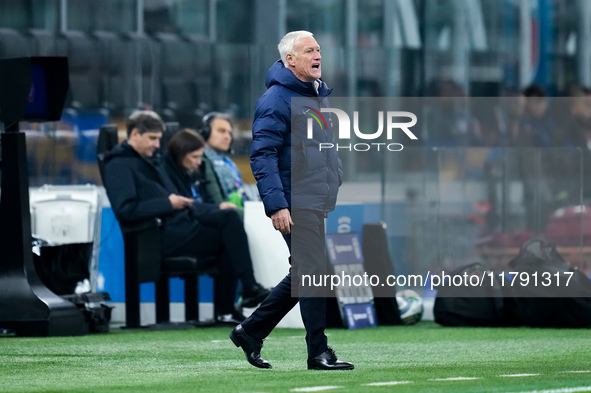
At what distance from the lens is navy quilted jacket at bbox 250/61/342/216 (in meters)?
6.68

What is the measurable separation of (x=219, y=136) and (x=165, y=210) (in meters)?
1.24

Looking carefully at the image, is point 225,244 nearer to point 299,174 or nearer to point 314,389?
point 299,174

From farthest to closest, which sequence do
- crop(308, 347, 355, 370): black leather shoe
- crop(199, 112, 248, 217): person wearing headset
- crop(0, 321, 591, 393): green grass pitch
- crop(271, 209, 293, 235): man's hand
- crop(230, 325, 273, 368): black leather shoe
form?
1. crop(199, 112, 248, 217): person wearing headset
2. crop(230, 325, 273, 368): black leather shoe
3. crop(308, 347, 355, 370): black leather shoe
4. crop(271, 209, 293, 235): man's hand
5. crop(0, 321, 591, 393): green grass pitch

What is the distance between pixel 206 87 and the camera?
14.7 m

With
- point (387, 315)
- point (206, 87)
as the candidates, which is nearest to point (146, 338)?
point (387, 315)

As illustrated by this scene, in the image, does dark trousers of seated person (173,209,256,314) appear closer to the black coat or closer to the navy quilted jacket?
the black coat

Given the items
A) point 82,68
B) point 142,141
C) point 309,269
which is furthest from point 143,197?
point 82,68

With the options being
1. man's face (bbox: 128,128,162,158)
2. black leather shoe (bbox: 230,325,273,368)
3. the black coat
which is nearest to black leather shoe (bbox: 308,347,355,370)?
black leather shoe (bbox: 230,325,273,368)

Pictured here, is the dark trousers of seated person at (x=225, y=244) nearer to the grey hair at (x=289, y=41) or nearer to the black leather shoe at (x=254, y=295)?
the black leather shoe at (x=254, y=295)

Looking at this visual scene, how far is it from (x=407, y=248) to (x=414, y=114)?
2.07 m

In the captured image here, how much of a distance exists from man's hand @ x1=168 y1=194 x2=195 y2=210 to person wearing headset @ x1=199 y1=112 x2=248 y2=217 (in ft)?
2.12

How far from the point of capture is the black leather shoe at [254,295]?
10.2 m

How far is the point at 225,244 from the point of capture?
10359mm

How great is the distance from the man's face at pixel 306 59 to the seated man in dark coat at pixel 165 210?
3457 millimetres
